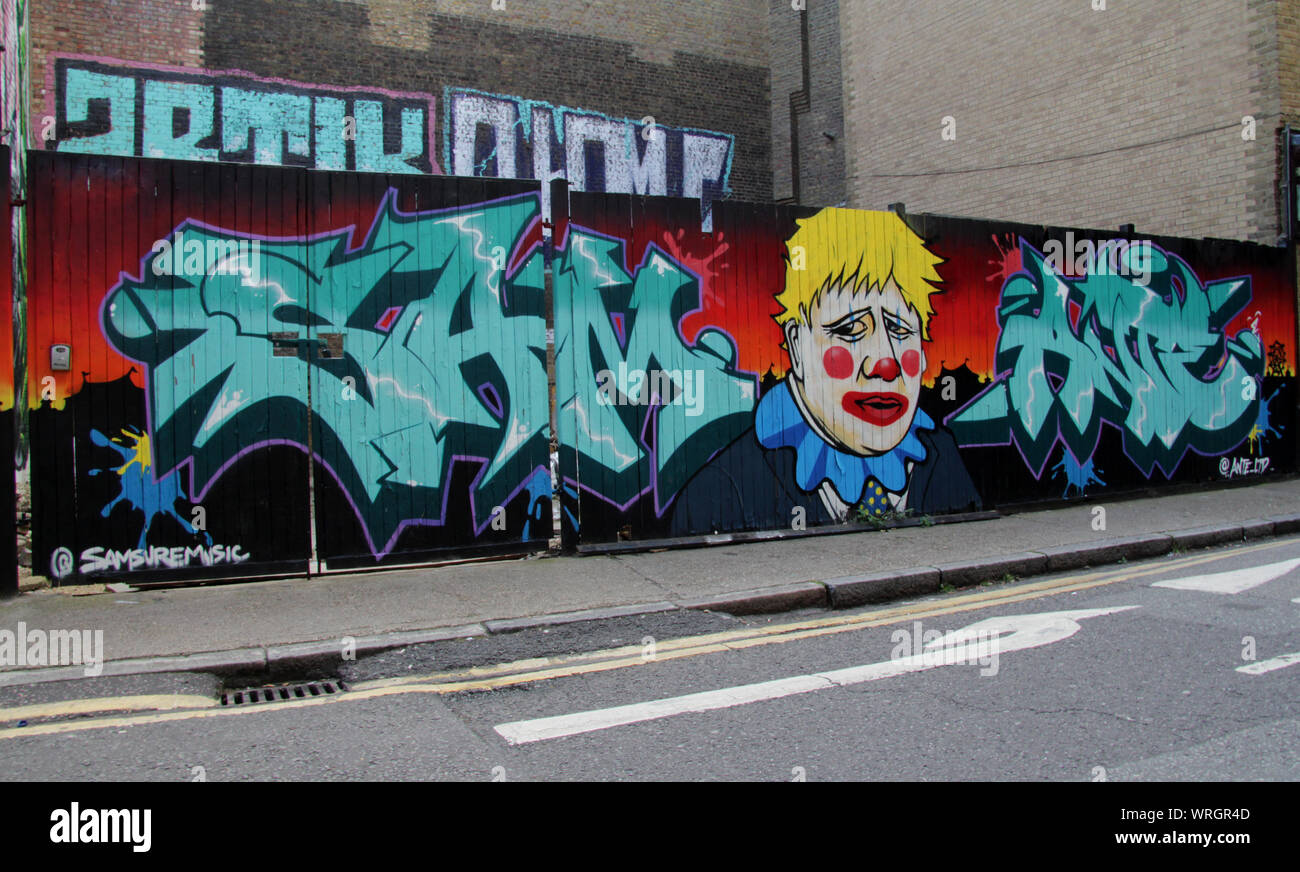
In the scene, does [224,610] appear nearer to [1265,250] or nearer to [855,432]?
[855,432]

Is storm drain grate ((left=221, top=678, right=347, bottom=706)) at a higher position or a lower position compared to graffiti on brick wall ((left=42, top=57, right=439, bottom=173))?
lower

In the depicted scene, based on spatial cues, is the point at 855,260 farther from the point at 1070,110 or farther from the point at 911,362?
the point at 1070,110

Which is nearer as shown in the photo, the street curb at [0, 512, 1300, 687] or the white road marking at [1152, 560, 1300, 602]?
the street curb at [0, 512, 1300, 687]

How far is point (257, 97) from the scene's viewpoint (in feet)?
49.8

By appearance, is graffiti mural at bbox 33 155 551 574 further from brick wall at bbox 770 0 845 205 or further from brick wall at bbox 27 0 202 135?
brick wall at bbox 770 0 845 205

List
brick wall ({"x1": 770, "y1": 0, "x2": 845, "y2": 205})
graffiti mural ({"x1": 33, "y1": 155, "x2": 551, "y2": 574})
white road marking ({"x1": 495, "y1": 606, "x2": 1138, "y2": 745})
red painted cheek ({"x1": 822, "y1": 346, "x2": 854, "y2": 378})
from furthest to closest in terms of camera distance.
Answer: brick wall ({"x1": 770, "y1": 0, "x2": 845, "y2": 205})
red painted cheek ({"x1": 822, "y1": 346, "x2": 854, "y2": 378})
graffiti mural ({"x1": 33, "y1": 155, "x2": 551, "y2": 574})
white road marking ({"x1": 495, "y1": 606, "x2": 1138, "y2": 745})

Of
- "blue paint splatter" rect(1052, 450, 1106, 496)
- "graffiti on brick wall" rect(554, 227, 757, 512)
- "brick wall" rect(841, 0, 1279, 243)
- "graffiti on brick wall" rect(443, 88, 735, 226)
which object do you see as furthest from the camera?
"graffiti on brick wall" rect(443, 88, 735, 226)

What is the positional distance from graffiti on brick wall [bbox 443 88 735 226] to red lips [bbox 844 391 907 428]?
27.6 feet

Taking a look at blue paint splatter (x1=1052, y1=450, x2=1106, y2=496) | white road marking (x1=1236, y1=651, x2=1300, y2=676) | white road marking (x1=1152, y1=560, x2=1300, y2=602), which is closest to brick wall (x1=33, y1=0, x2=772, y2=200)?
blue paint splatter (x1=1052, y1=450, x2=1106, y2=496)

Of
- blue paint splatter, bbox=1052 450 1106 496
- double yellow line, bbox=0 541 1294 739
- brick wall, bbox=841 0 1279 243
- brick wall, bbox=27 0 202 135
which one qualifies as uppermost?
brick wall, bbox=27 0 202 135

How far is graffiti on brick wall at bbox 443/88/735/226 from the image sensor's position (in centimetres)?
1662

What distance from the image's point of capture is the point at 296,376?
6.47 meters

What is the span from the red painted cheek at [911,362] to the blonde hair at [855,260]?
223 mm
